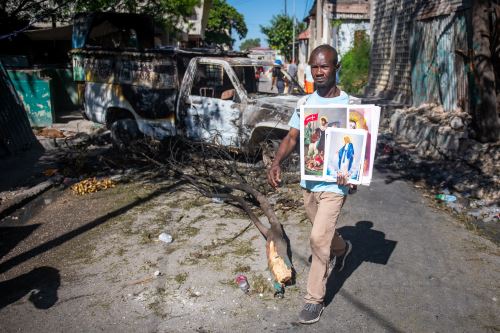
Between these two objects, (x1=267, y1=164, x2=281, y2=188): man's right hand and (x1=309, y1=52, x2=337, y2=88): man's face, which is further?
(x1=267, y1=164, x2=281, y2=188): man's right hand

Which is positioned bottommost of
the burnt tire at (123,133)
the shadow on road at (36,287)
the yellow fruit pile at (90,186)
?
the shadow on road at (36,287)

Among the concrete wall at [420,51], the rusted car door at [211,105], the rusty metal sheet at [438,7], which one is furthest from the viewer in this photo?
the concrete wall at [420,51]

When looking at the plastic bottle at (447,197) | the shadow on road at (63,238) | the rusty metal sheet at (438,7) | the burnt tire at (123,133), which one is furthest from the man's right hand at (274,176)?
the rusty metal sheet at (438,7)

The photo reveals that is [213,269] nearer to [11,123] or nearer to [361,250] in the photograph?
[361,250]

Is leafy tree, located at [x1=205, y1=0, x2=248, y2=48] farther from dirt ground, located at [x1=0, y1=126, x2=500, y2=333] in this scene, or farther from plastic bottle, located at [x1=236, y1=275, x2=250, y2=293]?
plastic bottle, located at [x1=236, y1=275, x2=250, y2=293]

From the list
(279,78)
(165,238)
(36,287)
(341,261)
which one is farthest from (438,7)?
(36,287)

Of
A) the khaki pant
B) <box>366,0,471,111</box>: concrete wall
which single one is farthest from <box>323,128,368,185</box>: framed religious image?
<box>366,0,471,111</box>: concrete wall

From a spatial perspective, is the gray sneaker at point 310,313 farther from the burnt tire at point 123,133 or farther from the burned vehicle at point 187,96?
the burnt tire at point 123,133

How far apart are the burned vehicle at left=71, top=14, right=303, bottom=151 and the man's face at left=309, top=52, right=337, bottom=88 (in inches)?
128

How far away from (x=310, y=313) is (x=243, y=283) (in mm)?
742

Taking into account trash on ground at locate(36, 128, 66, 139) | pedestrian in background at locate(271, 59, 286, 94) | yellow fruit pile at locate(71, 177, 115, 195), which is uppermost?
pedestrian in background at locate(271, 59, 286, 94)

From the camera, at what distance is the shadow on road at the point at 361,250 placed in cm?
392

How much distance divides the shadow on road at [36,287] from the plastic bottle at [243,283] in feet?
5.03

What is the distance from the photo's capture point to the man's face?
3.17m
